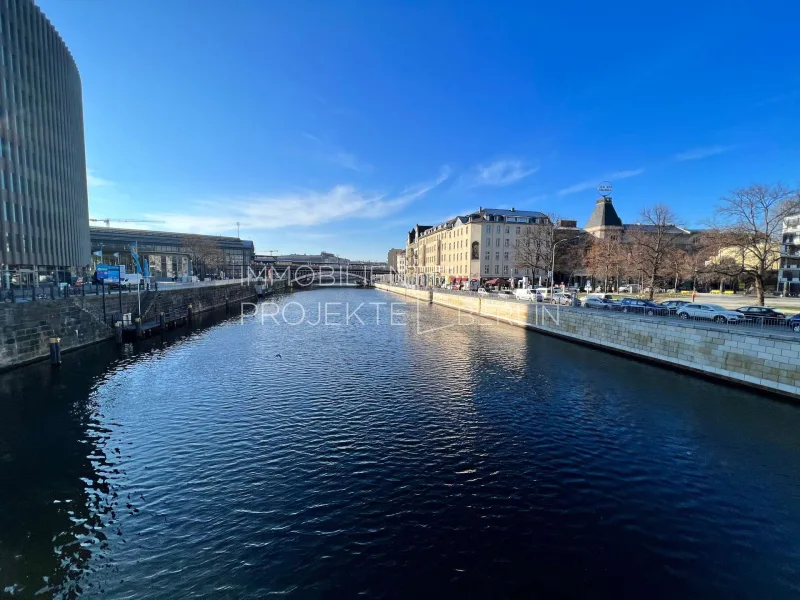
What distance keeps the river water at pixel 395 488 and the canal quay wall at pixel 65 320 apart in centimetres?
287

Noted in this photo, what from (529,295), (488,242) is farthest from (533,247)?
(529,295)

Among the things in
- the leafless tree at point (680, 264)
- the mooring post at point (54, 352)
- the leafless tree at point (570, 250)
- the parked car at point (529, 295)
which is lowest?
the mooring post at point (54, 352)

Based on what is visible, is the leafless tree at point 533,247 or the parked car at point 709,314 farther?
the leafless tree at point 533,247

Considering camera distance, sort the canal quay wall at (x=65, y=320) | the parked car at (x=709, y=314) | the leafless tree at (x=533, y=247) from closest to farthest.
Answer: the canal quay wall at (x=65, y=320) → the parked car at (x=709, y=314) → the leafless tree at (x=533, y=247)

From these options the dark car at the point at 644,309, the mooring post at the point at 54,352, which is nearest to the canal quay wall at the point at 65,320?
the mooring post at the point at 54,352

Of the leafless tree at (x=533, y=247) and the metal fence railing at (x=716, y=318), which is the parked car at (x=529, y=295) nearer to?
the metal fence railing at (x=716, y=318)

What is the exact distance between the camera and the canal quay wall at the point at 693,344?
20.8 meters

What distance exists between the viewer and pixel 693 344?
1018 inches

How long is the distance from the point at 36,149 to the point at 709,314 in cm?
8134

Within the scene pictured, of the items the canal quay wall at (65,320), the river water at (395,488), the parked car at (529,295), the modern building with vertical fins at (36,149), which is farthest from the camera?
the parked car at (529,295)

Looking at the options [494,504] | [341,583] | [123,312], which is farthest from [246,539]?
[123,312]

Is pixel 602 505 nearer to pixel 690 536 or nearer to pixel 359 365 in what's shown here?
pixel 690 536

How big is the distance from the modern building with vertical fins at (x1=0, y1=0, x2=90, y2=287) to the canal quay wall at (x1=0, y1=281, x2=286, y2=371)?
13.8 metres

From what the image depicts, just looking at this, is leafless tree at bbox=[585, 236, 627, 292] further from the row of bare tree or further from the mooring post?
the mooring post
